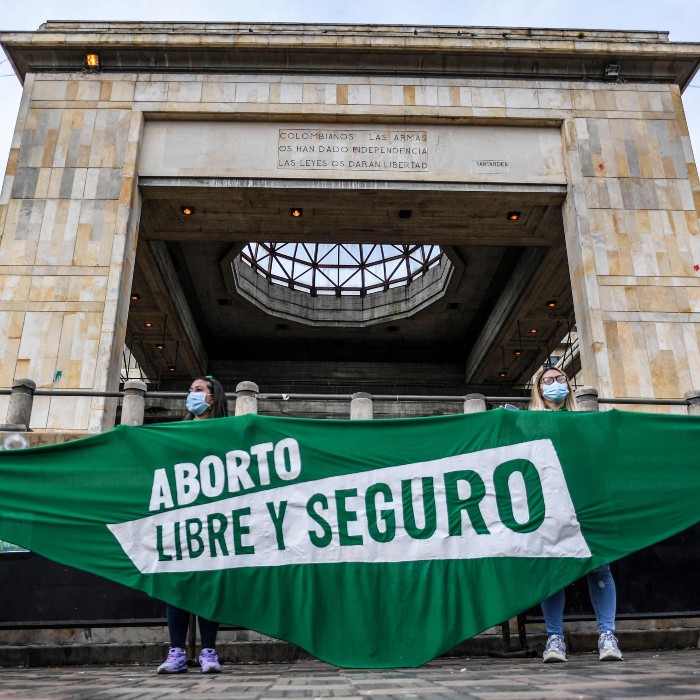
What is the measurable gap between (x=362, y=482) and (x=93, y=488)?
90.5 inches

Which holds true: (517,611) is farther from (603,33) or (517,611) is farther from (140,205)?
(603,33)

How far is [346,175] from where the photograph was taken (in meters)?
16.1

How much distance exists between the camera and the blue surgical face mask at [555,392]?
5.84 metres

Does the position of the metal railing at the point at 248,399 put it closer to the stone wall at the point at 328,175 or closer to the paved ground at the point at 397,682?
the stone wall at the point at 328,175

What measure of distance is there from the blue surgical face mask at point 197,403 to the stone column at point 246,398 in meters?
4.13

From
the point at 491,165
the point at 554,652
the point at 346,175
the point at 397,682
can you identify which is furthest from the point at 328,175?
the point at 397,682

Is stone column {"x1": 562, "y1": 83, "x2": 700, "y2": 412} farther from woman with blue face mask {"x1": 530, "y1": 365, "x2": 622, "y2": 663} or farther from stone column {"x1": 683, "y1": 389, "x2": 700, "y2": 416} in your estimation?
woman with blue face mask {"x1": 530, "y1": 365, "x2": 622, "y2": 663}

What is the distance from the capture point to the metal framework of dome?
100ft

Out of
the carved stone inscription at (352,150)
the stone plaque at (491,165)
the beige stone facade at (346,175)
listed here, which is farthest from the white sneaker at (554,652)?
the stone plaque at (491,165)

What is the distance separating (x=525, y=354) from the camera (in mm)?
27531

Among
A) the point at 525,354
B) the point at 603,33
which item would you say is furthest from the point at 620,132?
the point at 525,354

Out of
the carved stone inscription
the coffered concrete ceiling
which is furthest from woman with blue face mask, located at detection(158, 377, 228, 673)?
the carved stone inscription

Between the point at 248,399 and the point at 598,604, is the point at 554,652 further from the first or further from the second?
the point at 248,399

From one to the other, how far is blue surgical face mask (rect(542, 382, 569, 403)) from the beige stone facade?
8.97 meters
